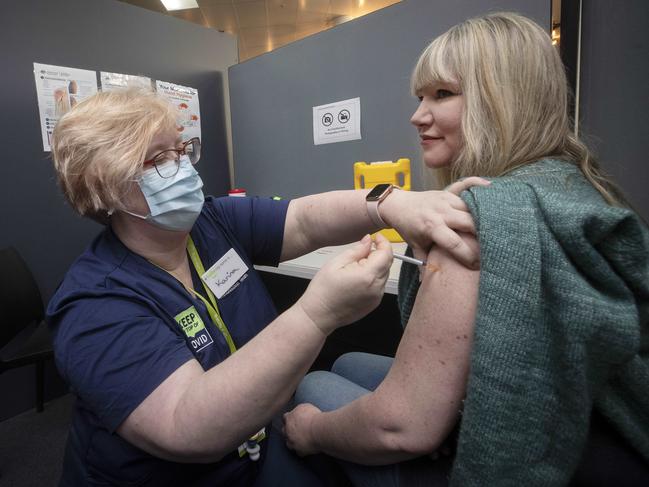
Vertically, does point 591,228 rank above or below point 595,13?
below

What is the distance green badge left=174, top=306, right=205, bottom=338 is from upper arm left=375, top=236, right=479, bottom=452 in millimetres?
402

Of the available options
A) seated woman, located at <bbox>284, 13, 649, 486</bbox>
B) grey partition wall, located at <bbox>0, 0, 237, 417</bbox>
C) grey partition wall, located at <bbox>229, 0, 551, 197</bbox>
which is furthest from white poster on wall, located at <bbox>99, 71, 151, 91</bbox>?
seated woman, located at <bbox>284, 13, 649, 486</bbox>

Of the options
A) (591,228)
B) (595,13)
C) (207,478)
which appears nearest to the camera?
(591,228)

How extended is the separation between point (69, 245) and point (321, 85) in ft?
4.35

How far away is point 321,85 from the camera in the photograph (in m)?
1.79

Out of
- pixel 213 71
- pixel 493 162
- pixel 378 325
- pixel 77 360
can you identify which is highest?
pixel 213 71

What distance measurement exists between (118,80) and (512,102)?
170cm

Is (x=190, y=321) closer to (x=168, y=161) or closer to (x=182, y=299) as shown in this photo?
(x=182, y=299)

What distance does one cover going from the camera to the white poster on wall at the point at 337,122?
5.56 feet

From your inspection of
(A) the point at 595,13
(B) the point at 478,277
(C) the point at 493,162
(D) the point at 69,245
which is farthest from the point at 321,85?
(B) the point at 478,277

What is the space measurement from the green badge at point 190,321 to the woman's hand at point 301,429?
0.27 metres

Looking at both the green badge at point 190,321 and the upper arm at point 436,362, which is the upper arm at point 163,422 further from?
the upper arm at point 436,362

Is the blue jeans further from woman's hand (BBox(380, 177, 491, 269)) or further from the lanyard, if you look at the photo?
woman's hand (BBox(380, 177, 491, 269))

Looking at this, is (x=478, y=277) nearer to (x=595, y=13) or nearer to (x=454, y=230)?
(x=454, y=230)
